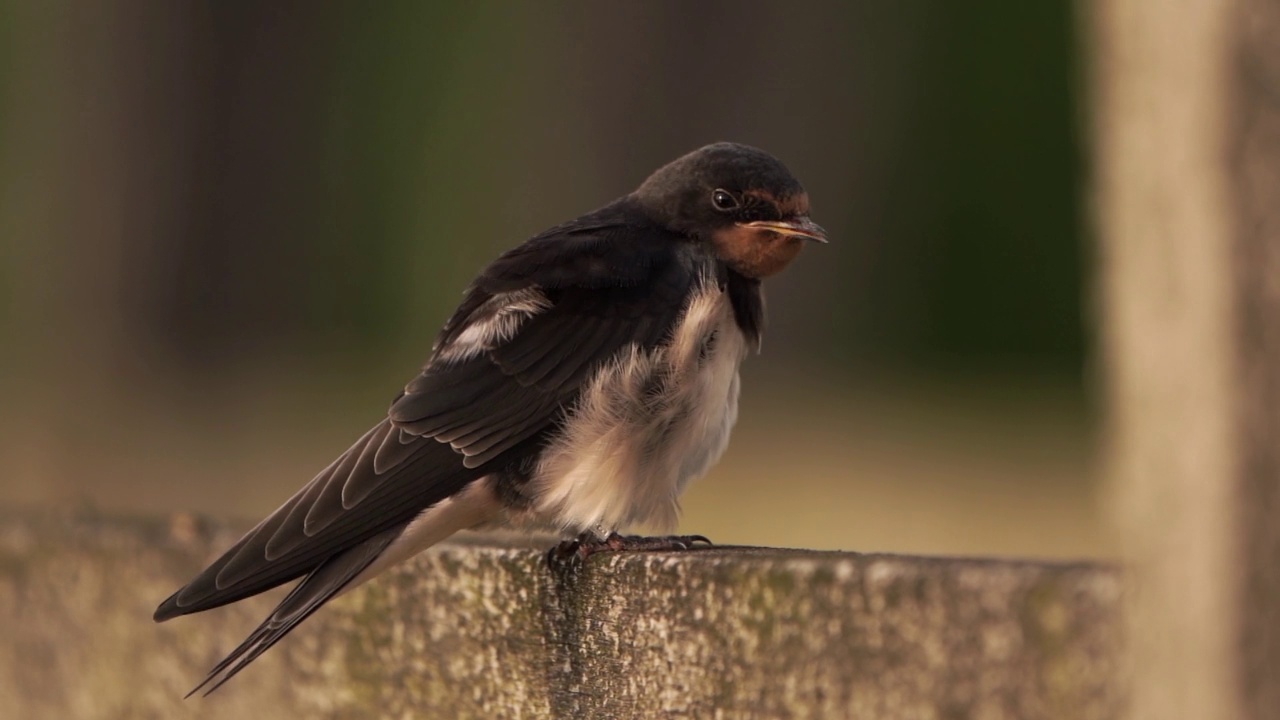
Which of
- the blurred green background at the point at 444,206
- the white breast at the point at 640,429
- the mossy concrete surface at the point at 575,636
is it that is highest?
the blurred green background at the point at 444,206

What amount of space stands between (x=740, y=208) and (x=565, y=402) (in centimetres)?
69

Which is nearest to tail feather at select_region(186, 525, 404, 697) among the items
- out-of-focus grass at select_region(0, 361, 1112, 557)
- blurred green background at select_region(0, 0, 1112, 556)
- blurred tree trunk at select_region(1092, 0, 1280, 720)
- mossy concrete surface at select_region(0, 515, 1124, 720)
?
mossy concrete surface at select_region(0, 515, 1124, 720)

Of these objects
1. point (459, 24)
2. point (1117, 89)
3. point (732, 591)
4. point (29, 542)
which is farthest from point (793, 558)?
point (459, 24)

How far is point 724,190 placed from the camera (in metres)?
3.78

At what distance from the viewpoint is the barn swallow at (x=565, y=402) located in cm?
305

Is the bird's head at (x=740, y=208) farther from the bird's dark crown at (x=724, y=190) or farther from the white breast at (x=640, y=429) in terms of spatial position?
the white breast at (x=640, y=429)

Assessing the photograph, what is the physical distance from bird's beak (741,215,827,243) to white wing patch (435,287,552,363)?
54cm

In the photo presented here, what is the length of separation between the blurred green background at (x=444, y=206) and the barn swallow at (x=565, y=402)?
7.22 meters

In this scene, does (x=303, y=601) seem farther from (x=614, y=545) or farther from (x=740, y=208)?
(x=740, y=208)

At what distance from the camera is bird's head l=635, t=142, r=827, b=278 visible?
12.2 feet

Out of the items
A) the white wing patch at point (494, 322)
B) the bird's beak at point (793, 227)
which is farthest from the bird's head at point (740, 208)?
the white wing patch at point (494, 322)

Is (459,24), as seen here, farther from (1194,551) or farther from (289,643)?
(1194,551)

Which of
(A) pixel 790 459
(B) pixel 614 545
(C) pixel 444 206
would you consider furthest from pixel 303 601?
(C) pixel 444 206

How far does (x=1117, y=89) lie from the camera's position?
4.77 ft
